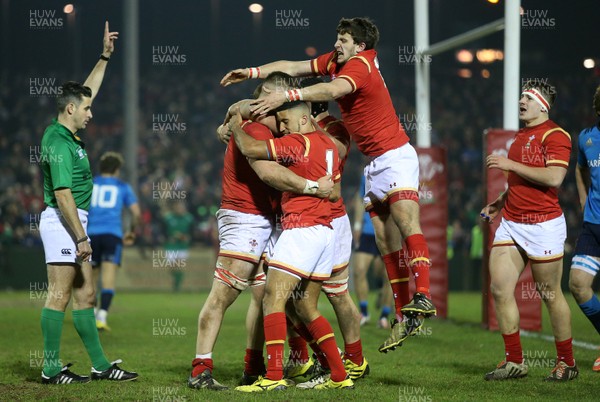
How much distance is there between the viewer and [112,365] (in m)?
7.20

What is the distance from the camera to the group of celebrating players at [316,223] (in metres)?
6.39

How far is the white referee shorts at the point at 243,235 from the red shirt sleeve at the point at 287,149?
696mm

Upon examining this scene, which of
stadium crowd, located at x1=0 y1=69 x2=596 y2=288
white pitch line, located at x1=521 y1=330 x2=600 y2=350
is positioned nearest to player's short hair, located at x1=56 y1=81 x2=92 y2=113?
white pitch line, located at x1=521 y1=330 x2=600 y2=350

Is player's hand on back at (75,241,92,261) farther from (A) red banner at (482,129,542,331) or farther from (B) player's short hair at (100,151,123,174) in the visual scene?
(A) red banner at (482,129,542,331)

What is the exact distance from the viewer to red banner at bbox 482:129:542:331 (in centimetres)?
1133

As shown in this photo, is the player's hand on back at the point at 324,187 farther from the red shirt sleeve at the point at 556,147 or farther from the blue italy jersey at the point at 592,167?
the blue italy jersey at the point at 592,167

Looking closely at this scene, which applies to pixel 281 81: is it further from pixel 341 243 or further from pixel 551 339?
pixel 551 339

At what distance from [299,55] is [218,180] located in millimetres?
8560

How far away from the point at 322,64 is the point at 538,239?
2.43 m

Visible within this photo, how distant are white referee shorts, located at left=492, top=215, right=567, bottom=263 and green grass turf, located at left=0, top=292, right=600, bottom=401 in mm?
1084

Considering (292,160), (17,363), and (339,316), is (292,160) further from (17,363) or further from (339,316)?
(17,363)

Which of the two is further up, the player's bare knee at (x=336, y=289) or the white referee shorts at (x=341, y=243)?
the white referee shorts at (x=341, y=243)

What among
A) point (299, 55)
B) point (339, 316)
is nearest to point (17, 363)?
point (339, 316)

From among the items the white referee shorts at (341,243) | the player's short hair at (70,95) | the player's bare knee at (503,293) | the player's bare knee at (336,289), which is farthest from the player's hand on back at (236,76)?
the player's bare knee at (503,293)
